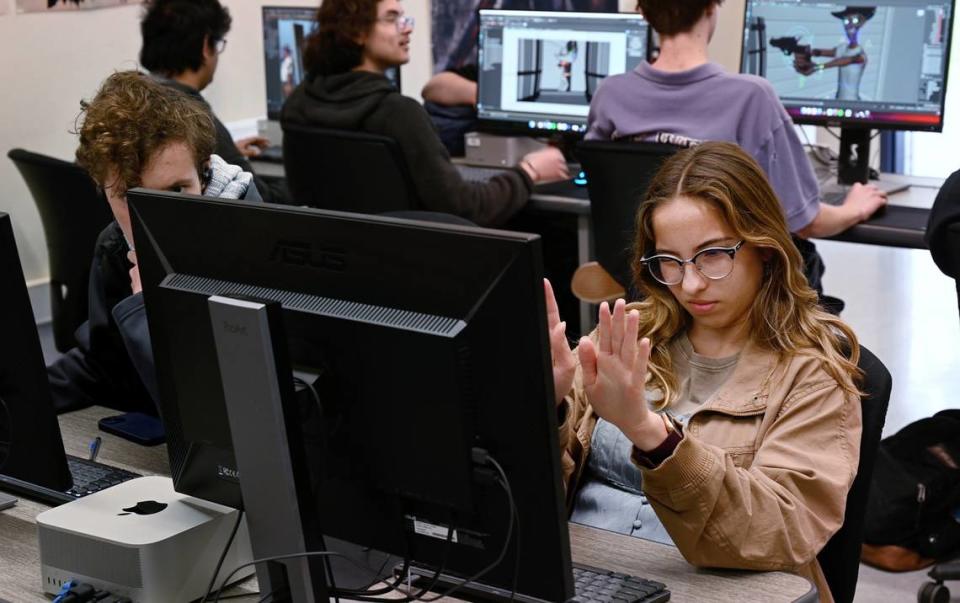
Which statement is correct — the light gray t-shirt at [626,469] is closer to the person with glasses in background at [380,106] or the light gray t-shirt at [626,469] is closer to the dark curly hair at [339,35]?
the person with glasses in background at [380,106]

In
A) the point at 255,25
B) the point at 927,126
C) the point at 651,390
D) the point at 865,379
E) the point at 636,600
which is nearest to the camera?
the point at 636,600

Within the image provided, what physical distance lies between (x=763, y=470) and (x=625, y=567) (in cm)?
20

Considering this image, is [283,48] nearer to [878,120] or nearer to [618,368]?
[878,120]

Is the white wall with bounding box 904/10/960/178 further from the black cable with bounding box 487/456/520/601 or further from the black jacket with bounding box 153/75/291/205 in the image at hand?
the black cable with bounding box 487/456/520/601

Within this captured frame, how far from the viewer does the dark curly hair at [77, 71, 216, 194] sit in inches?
73.5

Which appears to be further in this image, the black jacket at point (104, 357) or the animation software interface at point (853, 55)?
the animation software interface at point (853, 55)

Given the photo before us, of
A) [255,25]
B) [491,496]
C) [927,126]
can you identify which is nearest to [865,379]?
[491,496]

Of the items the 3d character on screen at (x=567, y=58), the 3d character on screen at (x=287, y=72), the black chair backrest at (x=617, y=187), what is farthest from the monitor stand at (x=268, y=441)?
the 3d character on screen at (x=287, y=72)

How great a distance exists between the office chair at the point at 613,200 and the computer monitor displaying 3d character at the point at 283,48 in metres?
1.57

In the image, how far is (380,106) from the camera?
11.8 ft

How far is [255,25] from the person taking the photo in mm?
4898

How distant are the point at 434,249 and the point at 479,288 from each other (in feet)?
0.19

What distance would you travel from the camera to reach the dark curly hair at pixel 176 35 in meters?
3.82

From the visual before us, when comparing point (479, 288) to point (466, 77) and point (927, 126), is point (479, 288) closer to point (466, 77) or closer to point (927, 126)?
point (927, 126)
